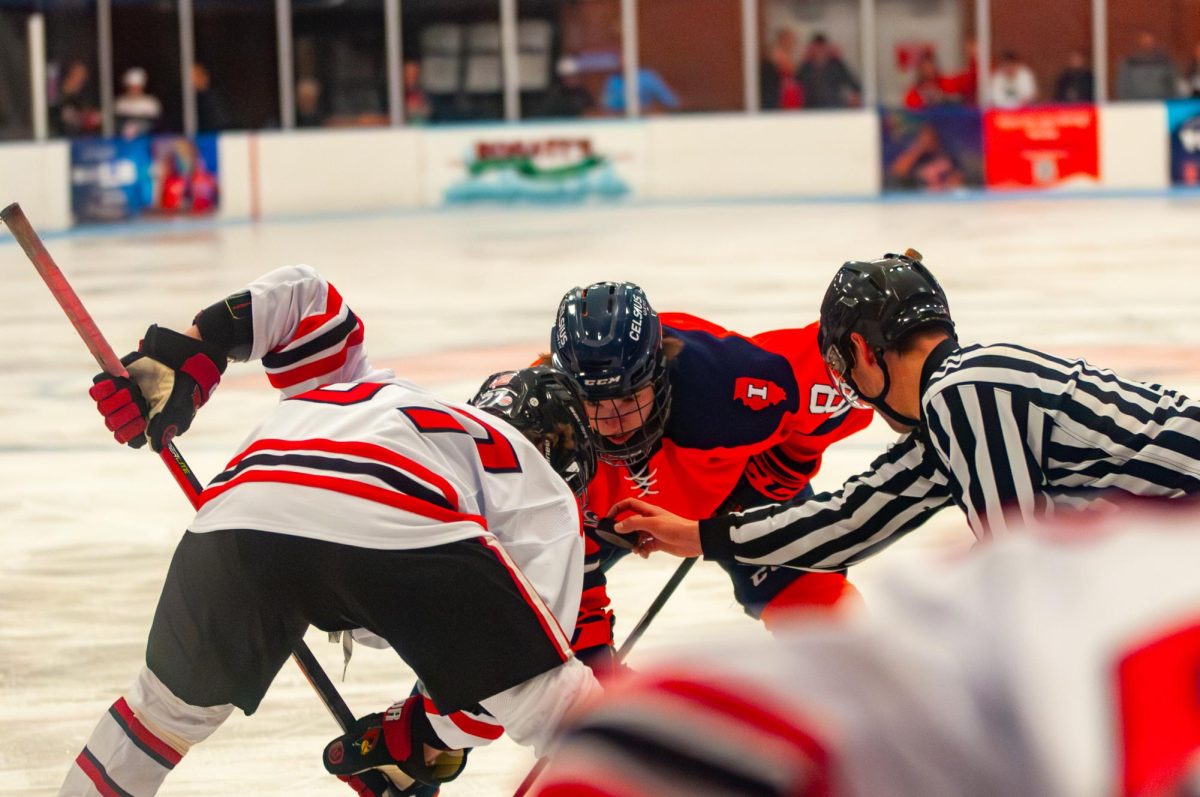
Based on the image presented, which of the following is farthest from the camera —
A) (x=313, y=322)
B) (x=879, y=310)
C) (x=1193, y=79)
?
(x=1193, y=79)

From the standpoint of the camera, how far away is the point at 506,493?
2270 mm

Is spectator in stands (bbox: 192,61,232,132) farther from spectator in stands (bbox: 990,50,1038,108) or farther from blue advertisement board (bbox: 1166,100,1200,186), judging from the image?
blue advertisement board (bbox: 1166,100,1200,186)

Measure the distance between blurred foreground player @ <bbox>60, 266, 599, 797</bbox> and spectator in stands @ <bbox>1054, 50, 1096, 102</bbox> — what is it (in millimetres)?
17100

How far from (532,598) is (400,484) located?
22 cm

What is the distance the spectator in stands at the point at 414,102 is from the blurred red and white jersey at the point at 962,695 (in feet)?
62.6

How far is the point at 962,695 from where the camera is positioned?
23.8 inches

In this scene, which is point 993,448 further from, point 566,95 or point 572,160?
point 566,95

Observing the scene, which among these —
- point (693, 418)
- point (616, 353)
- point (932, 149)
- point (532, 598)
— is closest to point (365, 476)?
point (532, 598)

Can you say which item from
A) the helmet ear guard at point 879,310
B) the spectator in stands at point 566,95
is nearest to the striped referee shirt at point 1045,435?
the helmet ear guard at point 879,310

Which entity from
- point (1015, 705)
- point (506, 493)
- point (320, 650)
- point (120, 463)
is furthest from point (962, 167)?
point (1015, 705)

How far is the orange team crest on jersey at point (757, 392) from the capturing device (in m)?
3.39

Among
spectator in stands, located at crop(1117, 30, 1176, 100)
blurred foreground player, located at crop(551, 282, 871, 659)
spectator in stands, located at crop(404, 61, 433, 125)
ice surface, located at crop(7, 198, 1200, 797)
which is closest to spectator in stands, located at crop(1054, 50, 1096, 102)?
spectator in stands, located at crop(1117, 30, 1176, 100)

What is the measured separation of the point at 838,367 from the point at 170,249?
12.9 meters

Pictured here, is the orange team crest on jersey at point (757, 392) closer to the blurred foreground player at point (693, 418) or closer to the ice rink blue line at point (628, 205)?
the blurred foreground player at point (693, 418)
